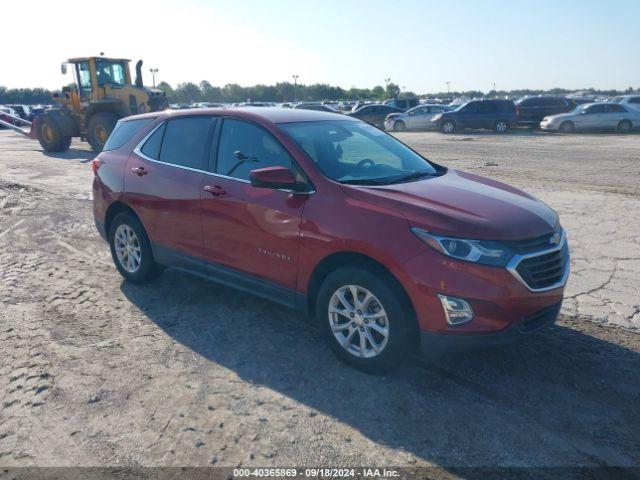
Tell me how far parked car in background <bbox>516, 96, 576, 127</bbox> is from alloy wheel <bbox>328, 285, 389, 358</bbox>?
1060 inches

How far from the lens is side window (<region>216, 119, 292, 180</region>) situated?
4.50 m

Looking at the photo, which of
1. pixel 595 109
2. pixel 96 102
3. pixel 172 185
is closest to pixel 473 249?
pixel 172 185

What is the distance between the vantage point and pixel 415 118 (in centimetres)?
3023

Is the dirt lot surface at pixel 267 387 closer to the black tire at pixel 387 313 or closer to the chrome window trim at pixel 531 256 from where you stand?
the black tire at pixel 387 313

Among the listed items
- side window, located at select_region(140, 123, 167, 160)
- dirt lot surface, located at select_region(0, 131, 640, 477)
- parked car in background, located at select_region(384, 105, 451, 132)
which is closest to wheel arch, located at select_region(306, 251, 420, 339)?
dirt lot surface, located at select_region(0, 131, 640, 477)

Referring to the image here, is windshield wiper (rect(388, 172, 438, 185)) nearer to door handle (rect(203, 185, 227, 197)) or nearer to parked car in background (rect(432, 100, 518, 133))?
door handle (rect(203, 185, 227, 197))

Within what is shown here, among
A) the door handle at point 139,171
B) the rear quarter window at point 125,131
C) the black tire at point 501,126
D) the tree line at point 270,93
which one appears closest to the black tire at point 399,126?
the black tire at point 501,126

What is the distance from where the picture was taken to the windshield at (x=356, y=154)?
4.36 meters

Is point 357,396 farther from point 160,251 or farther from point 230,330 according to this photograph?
point 160,251

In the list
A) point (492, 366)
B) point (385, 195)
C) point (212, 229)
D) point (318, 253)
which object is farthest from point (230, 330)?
point (492, 366)

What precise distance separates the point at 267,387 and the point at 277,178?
4.84 ft

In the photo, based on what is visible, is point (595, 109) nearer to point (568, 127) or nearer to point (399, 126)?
point (568, 127)

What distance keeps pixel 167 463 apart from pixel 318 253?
1.70 meters

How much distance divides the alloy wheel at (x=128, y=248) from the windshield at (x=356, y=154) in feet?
7.04
